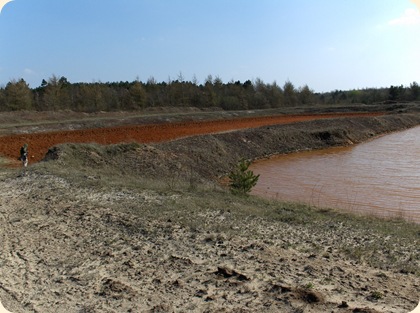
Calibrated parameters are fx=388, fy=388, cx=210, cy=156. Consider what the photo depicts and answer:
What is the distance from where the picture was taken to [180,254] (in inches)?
253

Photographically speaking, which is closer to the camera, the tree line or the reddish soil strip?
the reddish soil strip

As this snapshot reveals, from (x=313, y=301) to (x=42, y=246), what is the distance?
4.74 m

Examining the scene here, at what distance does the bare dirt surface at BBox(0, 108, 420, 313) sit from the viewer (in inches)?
194

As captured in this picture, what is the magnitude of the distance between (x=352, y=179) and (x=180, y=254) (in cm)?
1354

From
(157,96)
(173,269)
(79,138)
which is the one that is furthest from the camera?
(157,96)

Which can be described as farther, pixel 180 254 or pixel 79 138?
pixel 79 138

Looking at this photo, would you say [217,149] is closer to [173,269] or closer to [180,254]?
[180,254]

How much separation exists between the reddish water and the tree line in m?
31.7

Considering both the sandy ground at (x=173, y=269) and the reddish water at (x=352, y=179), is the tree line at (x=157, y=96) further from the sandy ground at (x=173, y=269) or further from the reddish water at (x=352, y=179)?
the sandy ground at (x=173, y=269)

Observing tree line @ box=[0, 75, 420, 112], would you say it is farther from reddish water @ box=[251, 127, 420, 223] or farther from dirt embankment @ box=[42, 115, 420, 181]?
reddish water @ box=[251, 127, 420, 223]

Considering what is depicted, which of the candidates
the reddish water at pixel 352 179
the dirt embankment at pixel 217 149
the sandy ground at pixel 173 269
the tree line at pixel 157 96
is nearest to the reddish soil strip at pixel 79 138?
the dirt embankment at pixel 217 149

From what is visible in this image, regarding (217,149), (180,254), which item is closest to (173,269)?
(180,254)

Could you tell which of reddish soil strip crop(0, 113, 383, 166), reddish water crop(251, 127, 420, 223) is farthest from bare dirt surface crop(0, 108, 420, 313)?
reddish soil strip crop(0, 113, 383, 166)

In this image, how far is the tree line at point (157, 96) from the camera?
48062mm
